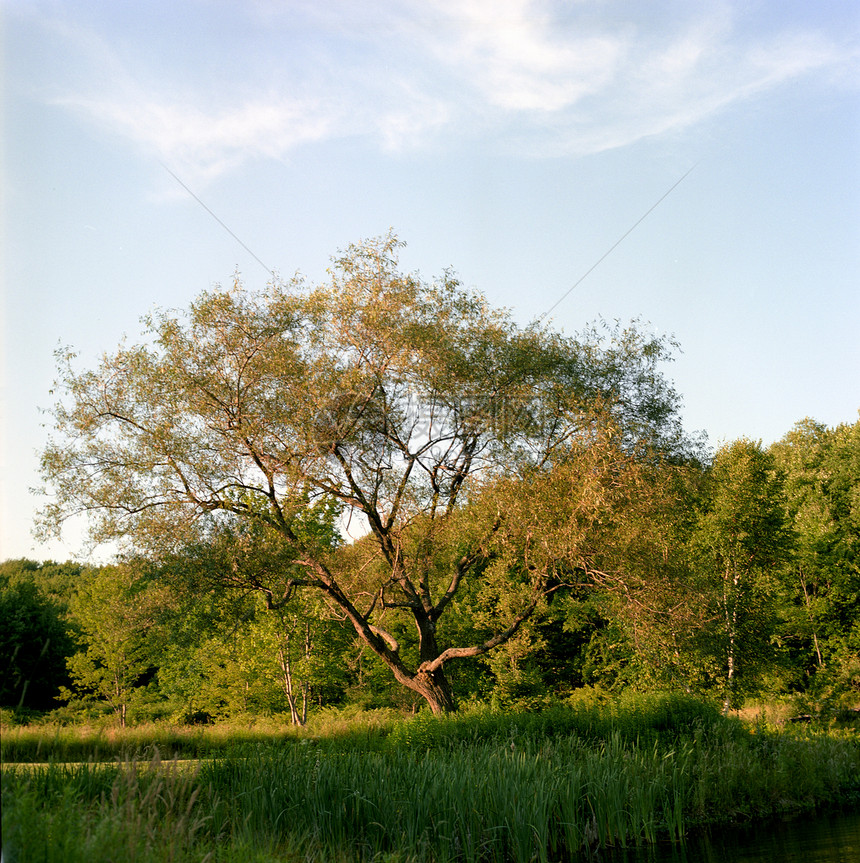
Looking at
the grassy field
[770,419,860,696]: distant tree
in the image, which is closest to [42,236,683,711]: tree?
the grassy field

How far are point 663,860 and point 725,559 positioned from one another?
2002 centimetres

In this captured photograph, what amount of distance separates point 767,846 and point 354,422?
12149 millimetres

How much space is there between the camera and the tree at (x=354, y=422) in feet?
59.7

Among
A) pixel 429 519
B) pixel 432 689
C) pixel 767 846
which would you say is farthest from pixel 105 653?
pixel 767 846

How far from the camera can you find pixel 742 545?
2817cm

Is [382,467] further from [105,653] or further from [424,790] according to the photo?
[105,653]

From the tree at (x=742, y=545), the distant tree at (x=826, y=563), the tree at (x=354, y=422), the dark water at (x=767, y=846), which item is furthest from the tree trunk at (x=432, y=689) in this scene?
the distant tree at (x=826, y=563)

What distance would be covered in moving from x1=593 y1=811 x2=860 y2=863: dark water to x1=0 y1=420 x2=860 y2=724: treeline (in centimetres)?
639

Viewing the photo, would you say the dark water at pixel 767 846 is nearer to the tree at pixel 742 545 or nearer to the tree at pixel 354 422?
the tree at pixel 354 422

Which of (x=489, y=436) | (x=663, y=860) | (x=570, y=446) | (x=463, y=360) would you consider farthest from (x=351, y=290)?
(x=663, y=860)

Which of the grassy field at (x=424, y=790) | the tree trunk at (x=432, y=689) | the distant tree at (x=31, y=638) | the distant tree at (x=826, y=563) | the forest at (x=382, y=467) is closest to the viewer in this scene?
the grassy field at (x=424, y=790)

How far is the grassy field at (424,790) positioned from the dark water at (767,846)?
360mm

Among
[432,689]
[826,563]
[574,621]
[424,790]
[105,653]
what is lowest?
[105,653]

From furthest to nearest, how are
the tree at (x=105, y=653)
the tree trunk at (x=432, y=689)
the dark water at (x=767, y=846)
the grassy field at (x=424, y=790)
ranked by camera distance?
the tree at (x=105, y=653), the tree trunk at (x=432, y=689), the dark water at (x=767, y=846), the grassy field at (x=424, y=790)
